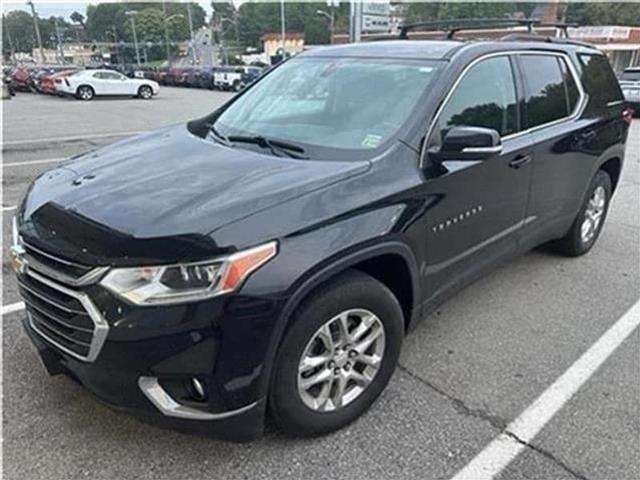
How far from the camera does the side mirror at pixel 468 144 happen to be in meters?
2.61

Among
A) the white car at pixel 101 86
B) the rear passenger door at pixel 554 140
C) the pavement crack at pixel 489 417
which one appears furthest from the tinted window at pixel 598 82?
the white car at pixel 101 86

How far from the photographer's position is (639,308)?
12.6ft

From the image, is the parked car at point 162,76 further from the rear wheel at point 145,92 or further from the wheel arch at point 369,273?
the wheel arch at point 369,273

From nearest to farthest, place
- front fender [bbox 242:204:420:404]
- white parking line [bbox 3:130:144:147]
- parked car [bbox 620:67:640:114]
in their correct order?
front fender [bbox 242:204:420:404] → white parking line [bbox 3:130:144:147] → parked car [bbox 620:67:640:114]

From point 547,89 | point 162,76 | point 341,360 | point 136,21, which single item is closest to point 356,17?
point 547,89

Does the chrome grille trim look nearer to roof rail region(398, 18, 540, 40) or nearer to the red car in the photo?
roof rail region(398, 18, 540, 40)

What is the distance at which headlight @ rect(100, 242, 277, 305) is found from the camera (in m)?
1.92

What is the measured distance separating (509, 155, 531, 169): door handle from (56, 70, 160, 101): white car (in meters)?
24.1

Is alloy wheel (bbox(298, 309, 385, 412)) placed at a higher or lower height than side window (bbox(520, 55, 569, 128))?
lower

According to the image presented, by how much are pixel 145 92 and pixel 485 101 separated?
2511 centimetres

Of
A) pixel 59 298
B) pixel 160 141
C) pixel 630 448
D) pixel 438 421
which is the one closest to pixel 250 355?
pixel 59 298

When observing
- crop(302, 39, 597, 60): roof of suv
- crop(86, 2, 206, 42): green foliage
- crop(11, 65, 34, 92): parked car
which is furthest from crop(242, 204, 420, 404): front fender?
crop(86, 2, 206, 42): green foliage

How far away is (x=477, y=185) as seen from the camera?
3049 millimetres

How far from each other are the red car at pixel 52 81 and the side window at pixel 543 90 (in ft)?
82.1
